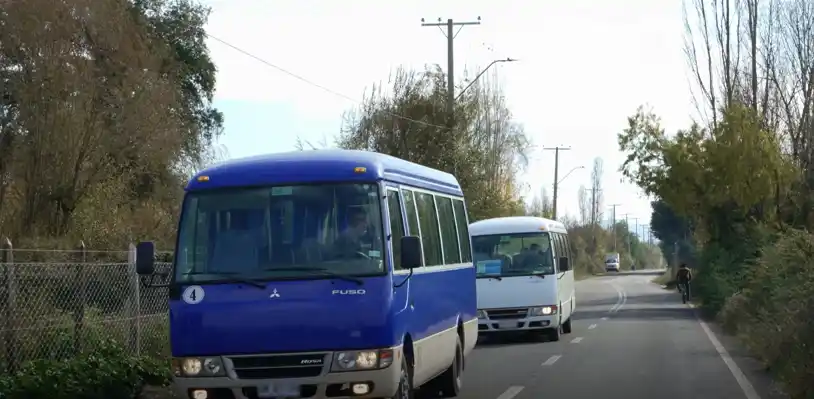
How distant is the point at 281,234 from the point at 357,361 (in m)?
1.34

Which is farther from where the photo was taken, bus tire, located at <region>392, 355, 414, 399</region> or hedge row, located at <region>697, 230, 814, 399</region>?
hedge row, located at <region>697, 230, 814, 399</region>

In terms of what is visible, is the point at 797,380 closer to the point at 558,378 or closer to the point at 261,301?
the point at 558,378

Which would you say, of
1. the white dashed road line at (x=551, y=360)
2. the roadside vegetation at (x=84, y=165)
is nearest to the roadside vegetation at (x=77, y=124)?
the roadside vegetation at (x=84, y=165)

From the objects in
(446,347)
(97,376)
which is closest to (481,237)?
(446,347)

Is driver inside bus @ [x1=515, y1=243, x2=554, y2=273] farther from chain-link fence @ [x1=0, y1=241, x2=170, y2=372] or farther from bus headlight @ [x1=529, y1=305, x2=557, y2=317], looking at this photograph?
chain-link fence @ [x1=0, y1=241, x2=170, y2=372]

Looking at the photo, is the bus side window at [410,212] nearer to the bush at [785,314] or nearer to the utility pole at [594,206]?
the bush at [785,314]

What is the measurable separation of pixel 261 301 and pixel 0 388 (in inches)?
115

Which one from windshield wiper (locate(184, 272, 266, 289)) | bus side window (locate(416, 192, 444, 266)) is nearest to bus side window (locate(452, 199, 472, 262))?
bus side window (locate(416, 192, 444, 266))

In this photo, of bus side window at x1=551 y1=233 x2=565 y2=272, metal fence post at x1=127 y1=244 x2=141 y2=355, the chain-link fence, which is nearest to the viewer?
the chain-link fence

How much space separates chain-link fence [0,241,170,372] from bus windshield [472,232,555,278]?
29.5 feet

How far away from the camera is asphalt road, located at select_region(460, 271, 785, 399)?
1515 cm

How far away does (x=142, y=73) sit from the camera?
A: 2631cm

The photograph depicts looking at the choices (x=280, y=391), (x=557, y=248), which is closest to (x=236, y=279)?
(x=280, y=391)

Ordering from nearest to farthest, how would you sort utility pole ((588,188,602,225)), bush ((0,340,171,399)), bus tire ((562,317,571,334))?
bush ((0,340,171,399)), bus tire ((562,317,571,334)), utility pole ((588,188,602,225))
